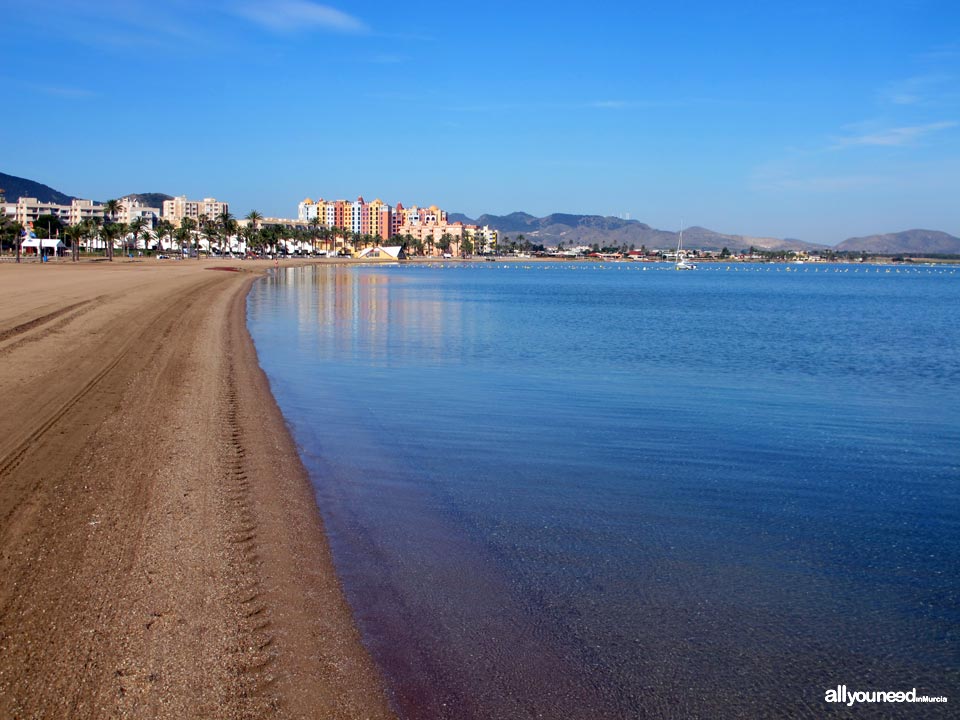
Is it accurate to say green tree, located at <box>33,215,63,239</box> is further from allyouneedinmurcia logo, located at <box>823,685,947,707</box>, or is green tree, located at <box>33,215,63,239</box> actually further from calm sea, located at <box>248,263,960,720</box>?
allyouneedinmurcia logo, located at <box>823,685,947,707</box>

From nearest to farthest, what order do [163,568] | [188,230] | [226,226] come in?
1. [163,568]
2. [188,230]
3. [226,226]

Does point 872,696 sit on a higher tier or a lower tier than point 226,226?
lower

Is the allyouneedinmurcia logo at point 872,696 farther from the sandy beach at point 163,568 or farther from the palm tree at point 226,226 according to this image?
the palm tree at point 226,226

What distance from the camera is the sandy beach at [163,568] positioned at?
4.15 metres

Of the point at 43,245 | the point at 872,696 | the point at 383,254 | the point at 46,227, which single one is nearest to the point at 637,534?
the point at 872,696

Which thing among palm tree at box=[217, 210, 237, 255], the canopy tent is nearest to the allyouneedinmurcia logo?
the canopy tent

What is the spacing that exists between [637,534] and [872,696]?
2.70 metres

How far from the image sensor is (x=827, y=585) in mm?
6227

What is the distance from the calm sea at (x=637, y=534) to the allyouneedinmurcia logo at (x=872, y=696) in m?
0.05

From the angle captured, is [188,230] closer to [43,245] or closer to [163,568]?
[43,245]

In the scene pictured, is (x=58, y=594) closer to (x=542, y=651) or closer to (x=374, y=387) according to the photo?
(x=542, y=651)

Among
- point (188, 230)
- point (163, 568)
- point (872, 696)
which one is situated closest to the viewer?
point (872, 696)

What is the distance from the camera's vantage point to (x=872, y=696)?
4703 millimetres

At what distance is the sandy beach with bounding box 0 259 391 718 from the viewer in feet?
13.6
